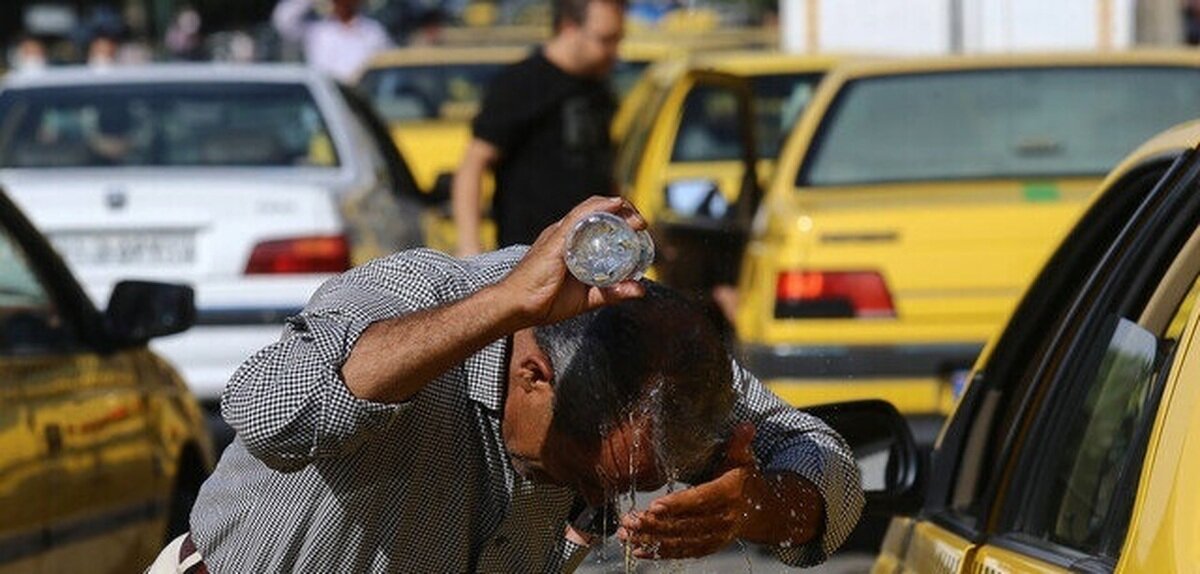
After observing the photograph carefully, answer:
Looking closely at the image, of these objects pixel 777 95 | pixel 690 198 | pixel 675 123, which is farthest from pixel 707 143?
pixel 690 198

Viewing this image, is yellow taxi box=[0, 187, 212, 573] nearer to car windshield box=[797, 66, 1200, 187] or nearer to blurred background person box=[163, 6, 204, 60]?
car windshield box=[797, 66, 1200, 187]

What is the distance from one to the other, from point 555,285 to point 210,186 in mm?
7800

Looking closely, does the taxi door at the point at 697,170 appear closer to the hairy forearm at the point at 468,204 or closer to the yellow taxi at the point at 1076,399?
the hairy forearm at the point at 468,204

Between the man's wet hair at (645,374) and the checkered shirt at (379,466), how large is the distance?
0.16 m

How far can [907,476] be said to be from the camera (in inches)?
177

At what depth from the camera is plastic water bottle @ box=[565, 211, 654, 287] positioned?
9.77 feet

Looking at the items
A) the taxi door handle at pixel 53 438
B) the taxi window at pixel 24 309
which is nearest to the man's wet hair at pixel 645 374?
the taxi door handle at pixel 53 438

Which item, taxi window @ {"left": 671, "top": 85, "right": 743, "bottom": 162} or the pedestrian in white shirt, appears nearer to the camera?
taxi window @ {"left": 671, "top": 85, "right": 743, "bottom": 162}

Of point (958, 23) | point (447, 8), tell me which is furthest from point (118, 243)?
point (447, 8)

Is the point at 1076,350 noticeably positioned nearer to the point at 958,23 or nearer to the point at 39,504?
the point at 39,504

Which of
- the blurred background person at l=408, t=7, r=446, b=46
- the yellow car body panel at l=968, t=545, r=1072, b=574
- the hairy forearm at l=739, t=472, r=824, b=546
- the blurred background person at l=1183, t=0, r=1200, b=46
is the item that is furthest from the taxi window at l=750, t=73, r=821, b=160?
the blurred background person at l=1183, t=0, r=1200, b=46

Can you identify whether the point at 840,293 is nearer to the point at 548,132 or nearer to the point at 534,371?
the point at 548,132

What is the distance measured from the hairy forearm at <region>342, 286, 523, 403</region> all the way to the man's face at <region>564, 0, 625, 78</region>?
6.87 m

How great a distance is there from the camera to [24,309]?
22.4 ft
